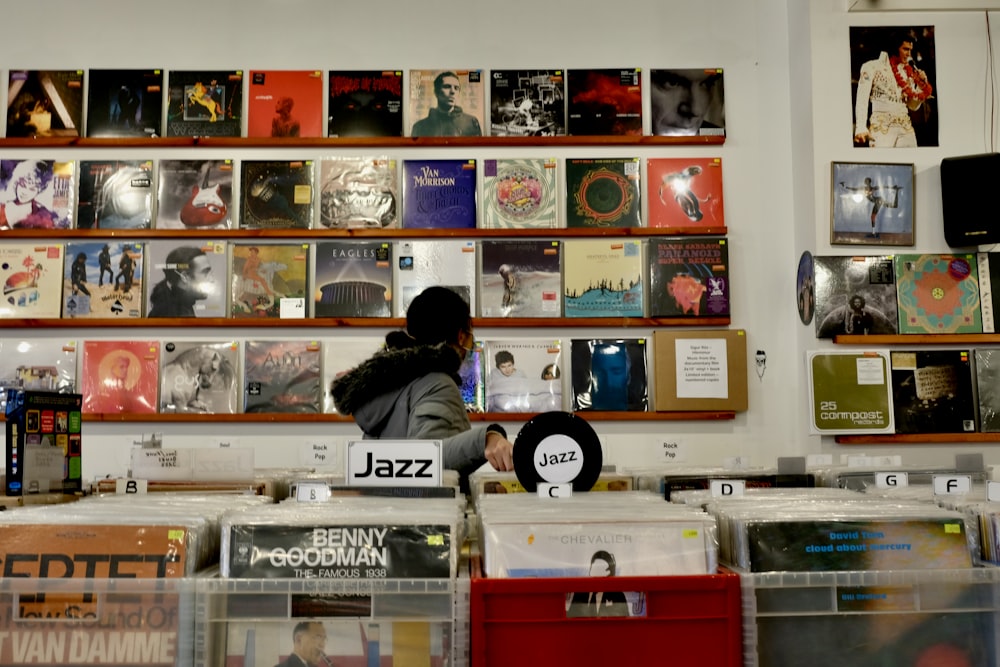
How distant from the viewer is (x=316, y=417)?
13.6ft

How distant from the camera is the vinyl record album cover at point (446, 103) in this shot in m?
4.30

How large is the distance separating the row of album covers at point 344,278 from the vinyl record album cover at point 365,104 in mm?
555

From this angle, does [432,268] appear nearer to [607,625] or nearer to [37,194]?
[37,194]

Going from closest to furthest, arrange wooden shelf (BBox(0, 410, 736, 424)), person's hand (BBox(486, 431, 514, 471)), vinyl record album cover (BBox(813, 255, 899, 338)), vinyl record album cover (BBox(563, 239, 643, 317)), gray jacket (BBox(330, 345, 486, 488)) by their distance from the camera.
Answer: person's hand (BBox(486, 431, 514, 471)) → gray jacket (BBox(330, 345, 486, 488)) → vinyl record album cover (BBox(813, 255, 899, 338)) → wooden shelf (BBox(0, 410, 736, 424)) → vinyl record album cover (BBox(563, 239, 643, 317))

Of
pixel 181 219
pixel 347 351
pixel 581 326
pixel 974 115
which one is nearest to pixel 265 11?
pixel 181 219

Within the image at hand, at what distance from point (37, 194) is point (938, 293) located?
14.2ft

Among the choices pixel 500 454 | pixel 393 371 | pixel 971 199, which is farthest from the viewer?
pixel 971 199

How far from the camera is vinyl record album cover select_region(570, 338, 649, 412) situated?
4180 mm

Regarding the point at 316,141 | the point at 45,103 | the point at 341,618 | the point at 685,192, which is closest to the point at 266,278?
the point at 316,141

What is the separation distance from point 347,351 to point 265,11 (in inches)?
69.3

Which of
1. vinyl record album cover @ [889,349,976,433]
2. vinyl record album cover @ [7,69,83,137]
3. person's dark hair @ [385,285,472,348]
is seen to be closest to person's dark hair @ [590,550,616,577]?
person's dark hair @ [385,285,472,348]

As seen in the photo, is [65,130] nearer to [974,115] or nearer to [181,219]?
[181,219]

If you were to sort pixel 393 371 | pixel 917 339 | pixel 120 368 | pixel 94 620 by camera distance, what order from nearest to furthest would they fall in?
pixel 94 620 → pixel 393 371 → pixel 917 339 → pixel 120 368

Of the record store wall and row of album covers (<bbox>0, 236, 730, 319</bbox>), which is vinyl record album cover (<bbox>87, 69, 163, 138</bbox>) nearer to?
the record store wall
